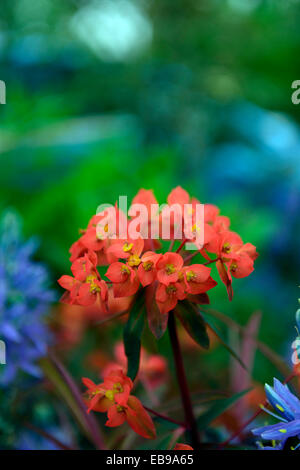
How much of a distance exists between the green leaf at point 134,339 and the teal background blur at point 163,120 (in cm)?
43

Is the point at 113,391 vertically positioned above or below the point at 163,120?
below

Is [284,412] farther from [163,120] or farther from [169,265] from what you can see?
[163,120]

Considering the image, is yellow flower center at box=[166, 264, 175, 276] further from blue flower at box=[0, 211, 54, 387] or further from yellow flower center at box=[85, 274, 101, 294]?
blue flower at box=[0, 211, 54, 387]

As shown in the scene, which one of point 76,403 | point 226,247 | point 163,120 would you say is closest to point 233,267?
point 226,247

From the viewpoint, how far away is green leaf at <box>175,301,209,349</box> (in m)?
0.28

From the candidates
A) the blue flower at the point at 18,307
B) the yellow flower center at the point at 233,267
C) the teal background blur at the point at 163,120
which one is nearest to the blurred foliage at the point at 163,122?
the teal background blur at the point at 163,120

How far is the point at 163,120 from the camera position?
1680 millimetres

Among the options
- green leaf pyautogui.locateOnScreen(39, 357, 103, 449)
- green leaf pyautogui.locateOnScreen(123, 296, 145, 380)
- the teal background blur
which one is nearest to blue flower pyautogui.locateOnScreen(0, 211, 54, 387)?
green leaf pyautogui.locateOnScreen(39, 357, 103, 449)

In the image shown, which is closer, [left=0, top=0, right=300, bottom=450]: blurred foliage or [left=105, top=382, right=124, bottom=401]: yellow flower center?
[left=105, top=382, right=124, bottom=401]: yellow flower center

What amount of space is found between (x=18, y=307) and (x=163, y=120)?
1.34m

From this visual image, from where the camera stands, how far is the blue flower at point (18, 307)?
43cm

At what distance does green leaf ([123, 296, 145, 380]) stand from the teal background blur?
433mm

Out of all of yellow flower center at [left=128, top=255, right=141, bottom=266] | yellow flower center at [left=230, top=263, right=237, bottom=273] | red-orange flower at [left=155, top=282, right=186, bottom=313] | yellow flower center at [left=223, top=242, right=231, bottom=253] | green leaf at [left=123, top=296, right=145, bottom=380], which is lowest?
green leaf at [left=123, top=296, right=145, bottom=380]

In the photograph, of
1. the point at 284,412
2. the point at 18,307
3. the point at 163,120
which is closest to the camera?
the point at 284,412
